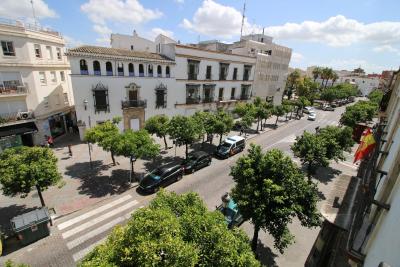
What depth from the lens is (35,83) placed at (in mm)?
22094

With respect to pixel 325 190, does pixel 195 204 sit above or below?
above

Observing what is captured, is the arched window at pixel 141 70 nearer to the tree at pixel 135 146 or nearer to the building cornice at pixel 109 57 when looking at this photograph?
the building cornice at pixel 109 57

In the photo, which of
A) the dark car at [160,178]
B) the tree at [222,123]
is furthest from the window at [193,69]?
the dark car at [160,178]

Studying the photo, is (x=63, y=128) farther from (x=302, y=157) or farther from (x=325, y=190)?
(x=325, y=190)

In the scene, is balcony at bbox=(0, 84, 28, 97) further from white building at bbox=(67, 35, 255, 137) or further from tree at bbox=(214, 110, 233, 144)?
tree at bbox=(214, 110, 233, 144)

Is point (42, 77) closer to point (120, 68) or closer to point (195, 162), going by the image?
point (120, 68)

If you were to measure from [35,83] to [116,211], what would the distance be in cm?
1686

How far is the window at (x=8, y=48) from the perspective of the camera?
1955 centimetres

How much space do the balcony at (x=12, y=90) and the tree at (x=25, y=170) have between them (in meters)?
11.0

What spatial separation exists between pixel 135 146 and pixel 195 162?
6.62 metres

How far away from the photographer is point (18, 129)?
70.4ft

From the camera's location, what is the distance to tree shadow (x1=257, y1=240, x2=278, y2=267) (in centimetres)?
1149

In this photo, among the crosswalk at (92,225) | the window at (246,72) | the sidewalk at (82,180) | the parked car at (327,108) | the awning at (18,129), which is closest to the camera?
the crosswalk at (92,225)

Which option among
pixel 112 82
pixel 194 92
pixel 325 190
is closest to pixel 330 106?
pixel 194 92
